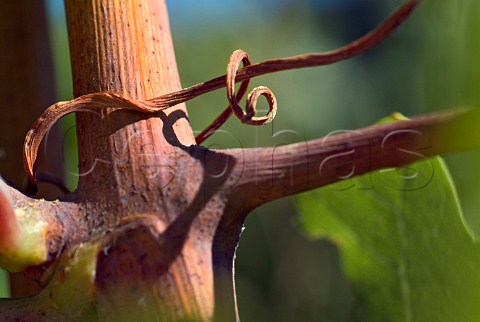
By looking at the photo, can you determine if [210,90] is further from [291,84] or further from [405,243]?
[291,84]

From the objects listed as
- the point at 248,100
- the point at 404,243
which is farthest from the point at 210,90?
the point at 404,243

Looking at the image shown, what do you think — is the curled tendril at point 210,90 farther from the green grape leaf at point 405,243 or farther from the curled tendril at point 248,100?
the green grape leaf at point 405,243

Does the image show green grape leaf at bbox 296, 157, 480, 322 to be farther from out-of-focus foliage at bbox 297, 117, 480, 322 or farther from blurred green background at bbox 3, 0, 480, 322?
blurred green background at bbox 3, 0, 480, 322

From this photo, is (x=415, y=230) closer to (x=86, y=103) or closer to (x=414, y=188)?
(x=414, y=188)

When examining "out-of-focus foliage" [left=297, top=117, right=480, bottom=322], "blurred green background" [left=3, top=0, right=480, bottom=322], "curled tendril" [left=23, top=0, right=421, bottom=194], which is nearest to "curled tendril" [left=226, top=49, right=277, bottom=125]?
"curled tendril" [left=23, top=0, right=421, bottom=194]

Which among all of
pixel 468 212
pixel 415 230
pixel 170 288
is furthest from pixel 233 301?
pixel 468 212


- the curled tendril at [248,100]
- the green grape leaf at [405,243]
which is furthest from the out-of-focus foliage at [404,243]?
the curled tendril at [248,100]

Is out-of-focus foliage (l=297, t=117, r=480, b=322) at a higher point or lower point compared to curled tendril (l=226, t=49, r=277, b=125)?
lower

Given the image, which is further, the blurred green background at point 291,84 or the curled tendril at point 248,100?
the blurred green background at point 291,84
